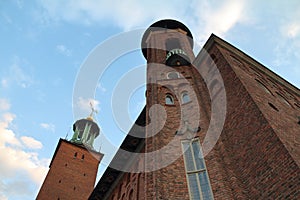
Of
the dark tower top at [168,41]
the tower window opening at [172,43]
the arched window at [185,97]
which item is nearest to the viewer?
the arched window at [185,97]

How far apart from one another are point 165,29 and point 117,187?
14.0 metres

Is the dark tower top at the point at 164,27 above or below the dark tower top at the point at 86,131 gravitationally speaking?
below

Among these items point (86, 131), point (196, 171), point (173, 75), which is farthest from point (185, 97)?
point (86, 131)

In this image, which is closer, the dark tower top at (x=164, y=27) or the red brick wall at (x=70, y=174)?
the dark tower top at (x=164, y=27)

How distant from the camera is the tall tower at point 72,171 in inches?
1185

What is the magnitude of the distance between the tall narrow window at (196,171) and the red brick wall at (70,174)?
2245 centimetres

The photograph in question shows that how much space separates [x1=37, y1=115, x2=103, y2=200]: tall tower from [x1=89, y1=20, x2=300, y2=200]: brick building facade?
15.1 metres

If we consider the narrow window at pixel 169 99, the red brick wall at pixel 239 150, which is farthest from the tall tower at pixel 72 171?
the narrow window at pixel 169 99

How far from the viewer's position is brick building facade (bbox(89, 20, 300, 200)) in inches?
335

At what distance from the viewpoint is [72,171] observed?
33750 mm

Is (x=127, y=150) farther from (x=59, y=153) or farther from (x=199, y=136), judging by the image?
(x=59, y=153)

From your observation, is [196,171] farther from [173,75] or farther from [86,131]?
[86,131]

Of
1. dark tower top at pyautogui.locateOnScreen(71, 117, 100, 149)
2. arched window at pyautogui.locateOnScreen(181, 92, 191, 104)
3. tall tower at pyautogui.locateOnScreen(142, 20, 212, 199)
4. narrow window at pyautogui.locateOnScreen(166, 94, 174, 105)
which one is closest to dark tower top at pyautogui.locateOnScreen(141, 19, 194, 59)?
tall tower at pyautogui.locateOnScreen(142, 20, 212, 199)

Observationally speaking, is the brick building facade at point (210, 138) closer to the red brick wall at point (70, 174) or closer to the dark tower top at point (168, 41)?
the dark tower top at point (168, 41)
